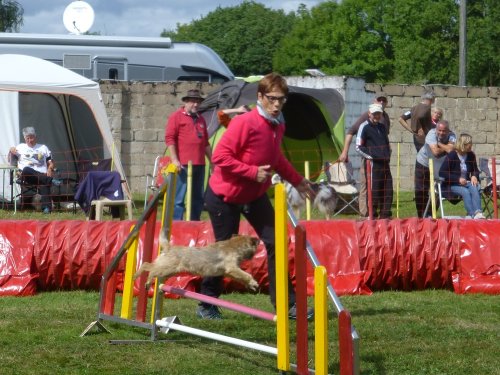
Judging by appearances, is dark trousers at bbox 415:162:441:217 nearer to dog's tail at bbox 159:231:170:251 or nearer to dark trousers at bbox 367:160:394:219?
dark trousers at bbox 367:160:394:219

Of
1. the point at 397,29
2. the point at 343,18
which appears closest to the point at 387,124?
the point at 397,29

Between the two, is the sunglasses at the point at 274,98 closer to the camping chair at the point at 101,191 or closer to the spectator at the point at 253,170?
the spectator at the point at 253,170

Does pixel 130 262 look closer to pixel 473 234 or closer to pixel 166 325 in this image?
pixel 166 325

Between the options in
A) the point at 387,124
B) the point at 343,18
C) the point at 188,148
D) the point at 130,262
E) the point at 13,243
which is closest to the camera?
the point at 130,262

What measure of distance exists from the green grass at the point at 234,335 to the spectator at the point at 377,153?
194 inches

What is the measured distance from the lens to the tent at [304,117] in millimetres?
15609

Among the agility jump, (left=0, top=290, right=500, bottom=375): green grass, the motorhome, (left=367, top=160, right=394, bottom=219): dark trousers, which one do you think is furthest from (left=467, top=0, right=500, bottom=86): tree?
the agility jump

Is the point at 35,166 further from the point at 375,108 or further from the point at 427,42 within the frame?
the point at 427,42

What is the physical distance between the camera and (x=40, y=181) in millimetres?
15117

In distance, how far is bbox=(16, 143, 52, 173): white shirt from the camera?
15.2 m

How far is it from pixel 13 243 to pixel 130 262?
1.96 meters

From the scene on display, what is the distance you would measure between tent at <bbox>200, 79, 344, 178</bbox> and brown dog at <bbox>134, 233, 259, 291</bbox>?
28.4 feet

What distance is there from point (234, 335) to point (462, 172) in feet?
22.2

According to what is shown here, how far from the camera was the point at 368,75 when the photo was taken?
56.1m
